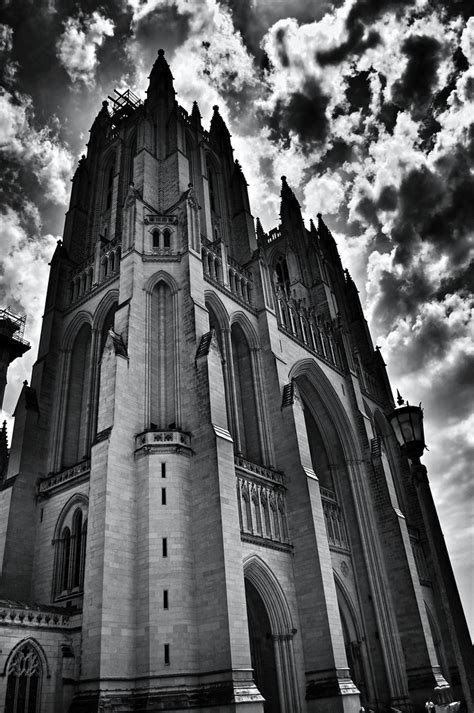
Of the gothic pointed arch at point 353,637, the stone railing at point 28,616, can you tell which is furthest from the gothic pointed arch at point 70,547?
the gothic pointed arch at point 353,637

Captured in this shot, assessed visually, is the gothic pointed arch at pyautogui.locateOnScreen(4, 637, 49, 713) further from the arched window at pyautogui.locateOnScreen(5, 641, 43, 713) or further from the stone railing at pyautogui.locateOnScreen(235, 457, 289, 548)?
the stone railing at pyautogui.locateOnScreen(235, 457, 289, 548)

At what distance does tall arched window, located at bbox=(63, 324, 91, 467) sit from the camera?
25.0 meters

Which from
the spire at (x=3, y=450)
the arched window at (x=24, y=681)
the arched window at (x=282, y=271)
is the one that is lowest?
the arched window at (x=24, y=681)

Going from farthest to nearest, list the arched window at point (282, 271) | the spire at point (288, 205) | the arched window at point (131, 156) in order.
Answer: the spire at point (288, 205) → the arched window at point (282, 271) → the arched window at point (131, 156)

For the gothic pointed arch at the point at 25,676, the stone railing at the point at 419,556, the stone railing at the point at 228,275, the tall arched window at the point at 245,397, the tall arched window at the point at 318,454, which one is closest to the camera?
the gothic pointed arch at the point at 25,676

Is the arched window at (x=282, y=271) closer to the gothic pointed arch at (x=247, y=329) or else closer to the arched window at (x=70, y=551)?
the gothic pointed arch at (x=247, y=329)

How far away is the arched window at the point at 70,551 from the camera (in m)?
20.2

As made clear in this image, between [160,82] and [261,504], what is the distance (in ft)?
93.5

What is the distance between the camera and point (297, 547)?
2269cm

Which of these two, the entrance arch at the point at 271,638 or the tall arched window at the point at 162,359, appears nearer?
the entrance arch at the point at 271,638

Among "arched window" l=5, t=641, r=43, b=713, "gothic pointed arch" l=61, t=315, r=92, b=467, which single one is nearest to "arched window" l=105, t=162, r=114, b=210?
"gothic pointed arch" l=61, t=315, r=92, b=467

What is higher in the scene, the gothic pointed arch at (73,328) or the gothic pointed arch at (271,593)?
the gothic pointed arch at (73,328)

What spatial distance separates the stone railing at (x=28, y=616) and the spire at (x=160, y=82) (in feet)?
98.5

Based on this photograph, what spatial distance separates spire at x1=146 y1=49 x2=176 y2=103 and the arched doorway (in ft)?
96.9
